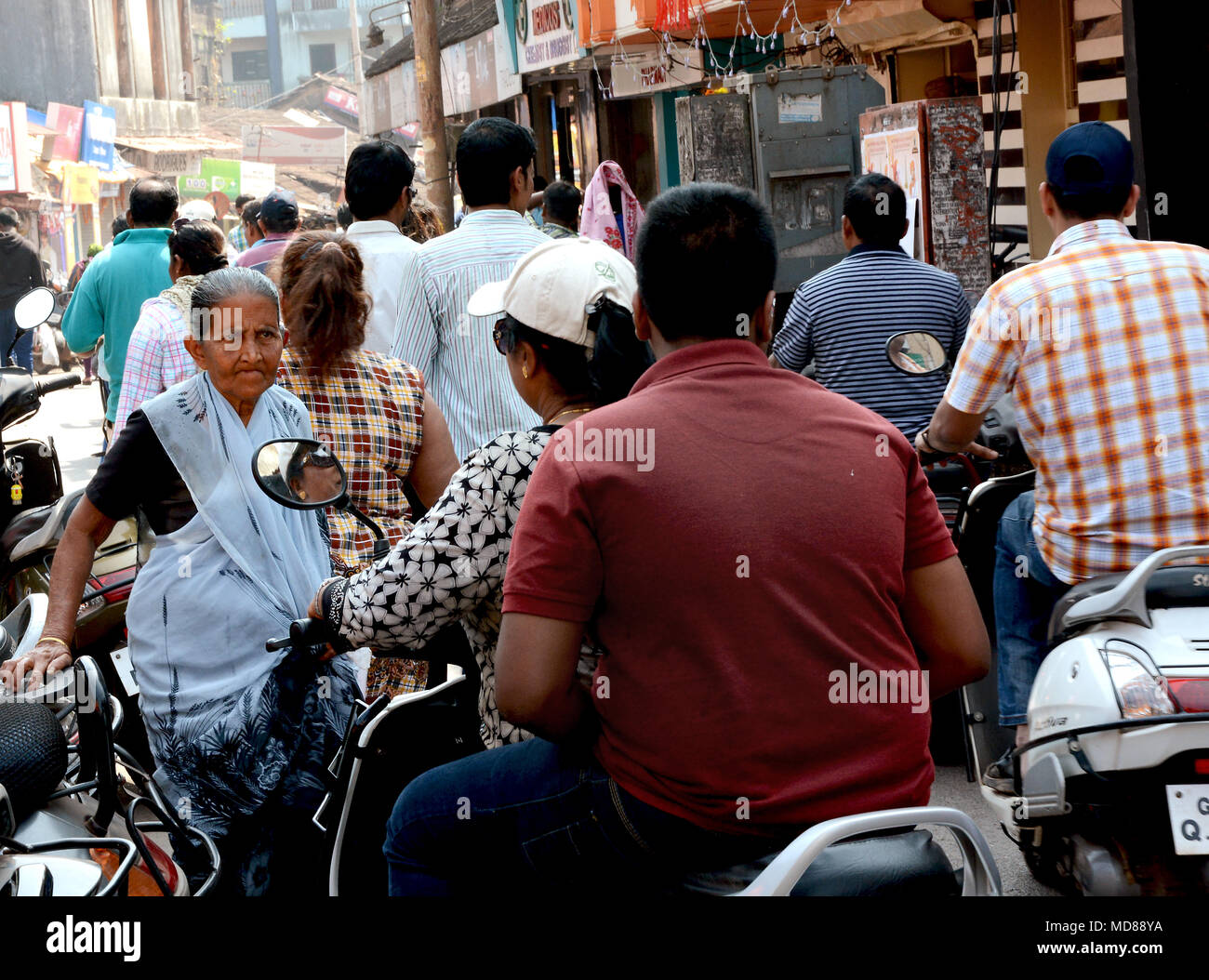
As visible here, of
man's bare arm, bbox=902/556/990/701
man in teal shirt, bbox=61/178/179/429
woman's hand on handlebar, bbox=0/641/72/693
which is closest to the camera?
man's bare arm, bbox=902/556/990/701

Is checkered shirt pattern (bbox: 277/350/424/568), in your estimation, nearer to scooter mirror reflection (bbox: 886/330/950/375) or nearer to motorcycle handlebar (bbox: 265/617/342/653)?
motorcycle handlebar (bbox: 265/617/342/653)

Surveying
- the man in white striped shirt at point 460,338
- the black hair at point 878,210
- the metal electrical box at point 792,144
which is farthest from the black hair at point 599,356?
the metal electrical box at point 792,144

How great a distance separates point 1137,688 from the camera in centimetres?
282

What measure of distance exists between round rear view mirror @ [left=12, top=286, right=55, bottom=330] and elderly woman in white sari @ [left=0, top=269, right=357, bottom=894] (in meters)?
2.30

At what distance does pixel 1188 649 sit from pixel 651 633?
1.38 metres

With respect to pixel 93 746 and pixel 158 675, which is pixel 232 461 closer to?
pixel 158 675

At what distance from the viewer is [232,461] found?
326 centimetres

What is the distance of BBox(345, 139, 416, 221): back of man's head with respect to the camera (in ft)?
17.4

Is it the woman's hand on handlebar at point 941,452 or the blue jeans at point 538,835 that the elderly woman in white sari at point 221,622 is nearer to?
the blue jeans at point 538,835

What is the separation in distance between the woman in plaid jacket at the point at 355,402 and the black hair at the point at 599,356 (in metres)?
1.21

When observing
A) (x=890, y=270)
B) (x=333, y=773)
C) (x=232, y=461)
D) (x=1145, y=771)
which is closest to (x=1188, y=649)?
(x=1145, y=771)

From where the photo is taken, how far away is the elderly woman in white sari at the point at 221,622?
3.18m

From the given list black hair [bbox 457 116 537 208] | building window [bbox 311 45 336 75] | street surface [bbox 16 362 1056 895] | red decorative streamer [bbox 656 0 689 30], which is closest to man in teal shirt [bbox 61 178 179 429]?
street surface [bbox 16 362 1056 895]

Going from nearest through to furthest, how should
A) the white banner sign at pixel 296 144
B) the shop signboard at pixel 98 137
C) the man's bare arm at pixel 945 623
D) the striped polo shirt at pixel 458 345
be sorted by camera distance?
1. the man's bare arm at pixel 945 623
2. the striped polo shirt at pixel 458 345
3. the shop signboard at pixel 98 137
4. the white banner sign at pixel 296 144
